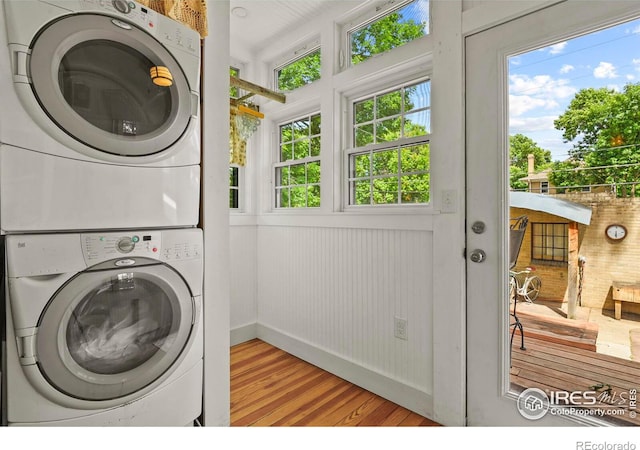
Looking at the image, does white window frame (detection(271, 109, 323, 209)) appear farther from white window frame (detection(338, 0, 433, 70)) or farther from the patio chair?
the patio chair

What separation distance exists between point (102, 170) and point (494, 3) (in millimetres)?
1808

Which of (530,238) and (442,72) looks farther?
(442,72)

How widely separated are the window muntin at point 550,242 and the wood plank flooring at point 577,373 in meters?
0.38

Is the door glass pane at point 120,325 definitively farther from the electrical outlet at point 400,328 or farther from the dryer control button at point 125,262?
the electrical outlet at point 400,328

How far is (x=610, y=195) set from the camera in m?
1.29

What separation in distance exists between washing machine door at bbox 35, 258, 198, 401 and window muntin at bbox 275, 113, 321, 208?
61.3 inches

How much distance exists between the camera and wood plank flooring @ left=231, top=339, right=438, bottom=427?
5.78 ft

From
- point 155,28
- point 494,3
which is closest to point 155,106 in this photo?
point 155,28

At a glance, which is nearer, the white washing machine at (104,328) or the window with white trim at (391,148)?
the white washing machine at (104,328)

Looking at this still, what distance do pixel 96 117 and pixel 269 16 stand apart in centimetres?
186

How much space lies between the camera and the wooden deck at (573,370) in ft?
4.21

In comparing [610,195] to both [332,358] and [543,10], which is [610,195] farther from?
[332,358]

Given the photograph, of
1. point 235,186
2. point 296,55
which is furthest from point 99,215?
point 296,55

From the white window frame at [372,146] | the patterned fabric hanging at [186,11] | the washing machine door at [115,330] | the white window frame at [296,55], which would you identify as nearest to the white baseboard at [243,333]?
the white window frame at [372,146]
